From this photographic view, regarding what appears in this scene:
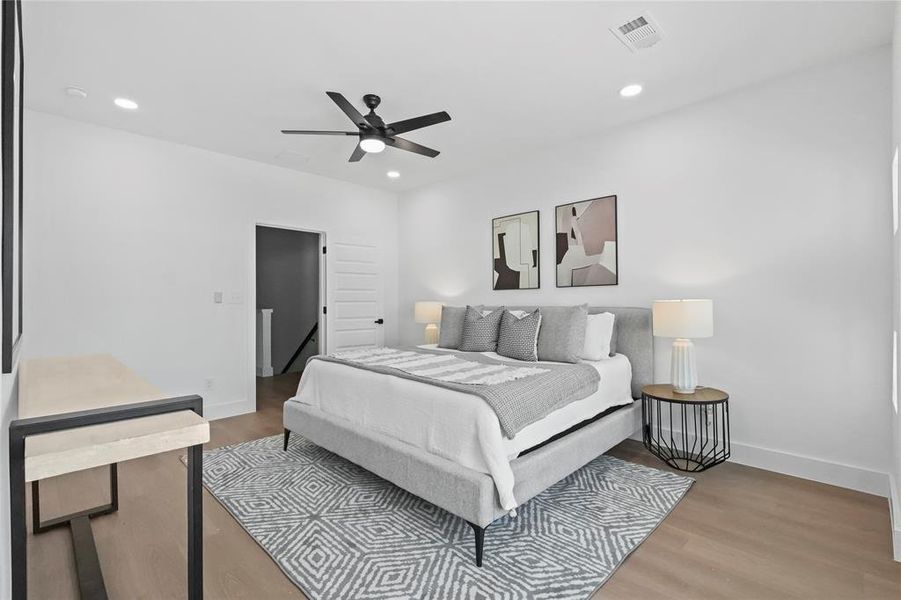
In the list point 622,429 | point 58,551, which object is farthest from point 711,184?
point 58,551

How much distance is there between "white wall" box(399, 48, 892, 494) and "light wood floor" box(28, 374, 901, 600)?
1.58 ft

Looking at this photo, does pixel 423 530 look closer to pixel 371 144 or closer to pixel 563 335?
pixel 563 335

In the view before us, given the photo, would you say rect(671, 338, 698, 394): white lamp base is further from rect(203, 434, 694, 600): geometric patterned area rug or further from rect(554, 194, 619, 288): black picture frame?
rect(554, 194, 619, 288): black picture frame

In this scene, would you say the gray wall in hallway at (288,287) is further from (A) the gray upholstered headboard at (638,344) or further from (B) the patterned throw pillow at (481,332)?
(A) the gray upholstered headboard at (638,344)

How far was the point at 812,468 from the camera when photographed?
285 cm

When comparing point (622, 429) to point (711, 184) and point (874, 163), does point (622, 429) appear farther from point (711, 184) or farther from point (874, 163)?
point (874, 163)

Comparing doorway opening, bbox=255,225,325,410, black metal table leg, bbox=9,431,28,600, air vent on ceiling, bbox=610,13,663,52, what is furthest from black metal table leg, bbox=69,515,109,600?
doorway opening, bbox=255,225,325,410

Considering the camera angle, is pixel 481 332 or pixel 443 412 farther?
pixel 481 332

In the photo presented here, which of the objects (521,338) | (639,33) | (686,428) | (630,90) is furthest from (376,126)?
(686,428)

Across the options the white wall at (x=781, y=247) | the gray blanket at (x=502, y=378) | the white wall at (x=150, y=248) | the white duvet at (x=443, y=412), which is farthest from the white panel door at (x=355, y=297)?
the white wall at (x=781, y=247)

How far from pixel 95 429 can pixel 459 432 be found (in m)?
1.48

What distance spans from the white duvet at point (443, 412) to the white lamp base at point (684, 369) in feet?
1.31

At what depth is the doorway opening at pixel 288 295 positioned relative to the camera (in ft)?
22.8

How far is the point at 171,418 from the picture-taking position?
118cm
